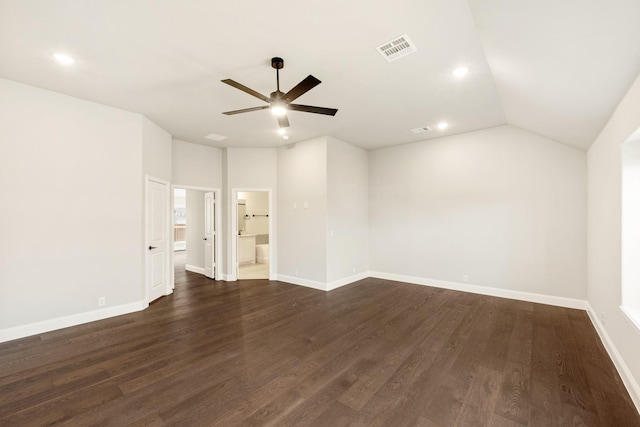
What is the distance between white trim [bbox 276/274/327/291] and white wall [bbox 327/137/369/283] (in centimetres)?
23

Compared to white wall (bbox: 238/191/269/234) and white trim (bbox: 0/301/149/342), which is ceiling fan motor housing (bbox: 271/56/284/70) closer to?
white trim (bbox: 0/301/149/342)

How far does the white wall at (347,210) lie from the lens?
5.58m

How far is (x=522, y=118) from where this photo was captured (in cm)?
415

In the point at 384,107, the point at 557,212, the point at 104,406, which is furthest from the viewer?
the point at 557,212

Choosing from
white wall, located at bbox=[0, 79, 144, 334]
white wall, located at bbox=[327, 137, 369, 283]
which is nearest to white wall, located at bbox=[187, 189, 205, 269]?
white wall, located at bbox=[0, 79, 144, 334]

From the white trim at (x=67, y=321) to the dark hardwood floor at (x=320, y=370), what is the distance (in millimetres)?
141

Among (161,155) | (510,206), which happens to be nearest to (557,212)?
(510,206)

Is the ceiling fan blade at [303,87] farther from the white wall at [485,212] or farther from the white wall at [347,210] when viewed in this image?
the white wall at [485,212]

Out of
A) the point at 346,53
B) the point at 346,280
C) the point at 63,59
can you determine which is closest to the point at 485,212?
the point at 346,280

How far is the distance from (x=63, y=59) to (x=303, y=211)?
13.5ft

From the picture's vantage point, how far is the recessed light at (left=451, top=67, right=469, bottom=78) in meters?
3.02

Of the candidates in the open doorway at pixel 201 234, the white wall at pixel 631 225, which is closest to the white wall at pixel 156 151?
the open doorway at pixel 201 234

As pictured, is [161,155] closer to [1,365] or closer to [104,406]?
[1,365]

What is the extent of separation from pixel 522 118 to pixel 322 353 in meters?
4.44
